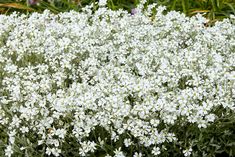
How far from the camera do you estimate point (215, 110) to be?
357cm

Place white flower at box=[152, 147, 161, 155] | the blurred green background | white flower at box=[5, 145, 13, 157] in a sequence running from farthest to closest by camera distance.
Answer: the blurred green background < white flower at box=[5, 145, 13, 157] < white flower at box=[152, 147, 161, 155]

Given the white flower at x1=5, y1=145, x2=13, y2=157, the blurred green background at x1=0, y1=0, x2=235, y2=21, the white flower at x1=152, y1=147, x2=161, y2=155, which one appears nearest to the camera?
the white flower at x1=152, y1=147, x2=161, y2=155

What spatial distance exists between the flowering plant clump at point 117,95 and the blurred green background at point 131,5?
1580mm

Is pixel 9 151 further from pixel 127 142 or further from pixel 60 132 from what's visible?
pixel 127 142

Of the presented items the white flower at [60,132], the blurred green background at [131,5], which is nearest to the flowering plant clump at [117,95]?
the white flower at [60,132]

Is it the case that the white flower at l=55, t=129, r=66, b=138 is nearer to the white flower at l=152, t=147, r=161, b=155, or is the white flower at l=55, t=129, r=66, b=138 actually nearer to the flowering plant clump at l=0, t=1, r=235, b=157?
the flowering plant clump at l=0, t=1, r=235, b=157

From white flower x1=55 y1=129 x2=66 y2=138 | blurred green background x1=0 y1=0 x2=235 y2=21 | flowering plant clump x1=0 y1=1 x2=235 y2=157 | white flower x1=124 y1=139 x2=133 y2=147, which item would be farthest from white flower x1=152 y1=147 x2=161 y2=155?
blurred green background x1=0 y1=0 x2=235 y2=21

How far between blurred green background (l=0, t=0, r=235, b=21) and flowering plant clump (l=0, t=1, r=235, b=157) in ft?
5.18

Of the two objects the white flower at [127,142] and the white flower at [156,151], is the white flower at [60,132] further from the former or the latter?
the white flower at [156,151]

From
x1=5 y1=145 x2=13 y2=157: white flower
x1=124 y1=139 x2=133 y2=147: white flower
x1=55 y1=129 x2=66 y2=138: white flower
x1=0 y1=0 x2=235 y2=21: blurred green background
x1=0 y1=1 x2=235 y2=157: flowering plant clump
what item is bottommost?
x1=5 y1=145 x2=13 y2=157: white flower

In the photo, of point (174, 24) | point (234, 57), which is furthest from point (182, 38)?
point (234, 57)

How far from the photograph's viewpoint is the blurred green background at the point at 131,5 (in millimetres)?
5984

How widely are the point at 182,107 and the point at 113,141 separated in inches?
23.5

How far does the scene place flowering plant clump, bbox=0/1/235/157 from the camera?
335cm
